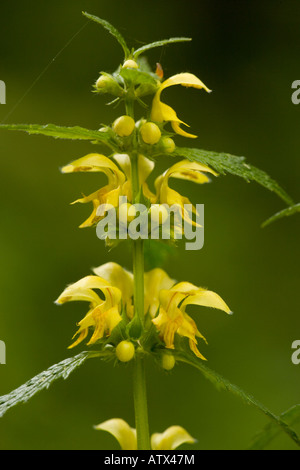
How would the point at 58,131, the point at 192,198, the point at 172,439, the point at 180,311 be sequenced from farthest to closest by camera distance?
1. the point at 192,198
2. the point at 172,439
3. the point at 180,311
4. the point at 58,131

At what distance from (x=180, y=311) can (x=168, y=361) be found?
7 cm

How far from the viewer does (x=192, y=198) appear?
7.39 ft

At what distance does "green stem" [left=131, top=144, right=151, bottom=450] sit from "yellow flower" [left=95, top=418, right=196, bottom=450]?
14 centimetres

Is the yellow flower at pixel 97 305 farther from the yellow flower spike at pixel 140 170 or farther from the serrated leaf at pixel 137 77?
the serrated leaf at pixel 137 77

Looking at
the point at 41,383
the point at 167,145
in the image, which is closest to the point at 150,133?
the point at 167,145

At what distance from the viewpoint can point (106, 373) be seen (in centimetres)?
211

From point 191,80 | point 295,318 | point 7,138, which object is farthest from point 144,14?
point 191,80

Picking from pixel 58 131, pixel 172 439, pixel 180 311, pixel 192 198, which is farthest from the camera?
pixel 192 198

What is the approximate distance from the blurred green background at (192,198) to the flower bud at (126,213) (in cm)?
134

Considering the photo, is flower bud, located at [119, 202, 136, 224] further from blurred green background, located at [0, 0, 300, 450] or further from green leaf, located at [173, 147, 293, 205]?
blurred green background, located at [0, 0, 300, 450]

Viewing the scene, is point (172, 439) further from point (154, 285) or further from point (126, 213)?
point (126, 213)

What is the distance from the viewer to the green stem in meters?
0.78

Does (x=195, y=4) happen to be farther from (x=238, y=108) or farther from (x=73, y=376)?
(x=73, y=376)

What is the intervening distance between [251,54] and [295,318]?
3.43 ft
